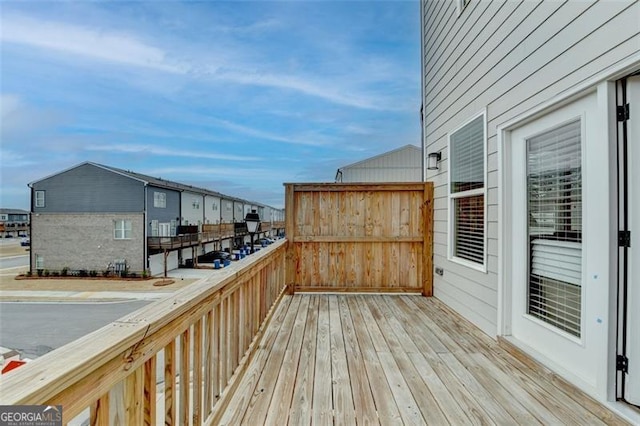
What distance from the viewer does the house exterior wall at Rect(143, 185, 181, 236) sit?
1798cm

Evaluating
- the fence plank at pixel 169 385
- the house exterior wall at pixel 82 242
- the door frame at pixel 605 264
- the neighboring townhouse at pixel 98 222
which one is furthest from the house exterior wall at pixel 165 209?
the door frame at pixel 605 264

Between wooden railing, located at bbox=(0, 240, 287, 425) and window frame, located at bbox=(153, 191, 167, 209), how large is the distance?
59.4 ft

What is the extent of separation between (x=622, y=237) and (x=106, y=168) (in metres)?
21.6

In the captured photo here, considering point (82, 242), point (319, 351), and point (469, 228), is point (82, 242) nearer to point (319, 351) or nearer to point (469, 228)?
point (319, 351)

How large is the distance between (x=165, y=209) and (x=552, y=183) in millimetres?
20242

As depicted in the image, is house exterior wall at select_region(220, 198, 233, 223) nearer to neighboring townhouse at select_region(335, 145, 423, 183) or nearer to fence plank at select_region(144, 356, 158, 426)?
neighboring townhouse at select_region(335, 145, 423, 183)

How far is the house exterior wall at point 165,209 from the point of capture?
59.0 ft

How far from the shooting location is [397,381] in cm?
229

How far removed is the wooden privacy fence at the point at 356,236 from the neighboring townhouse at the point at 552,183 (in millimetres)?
809

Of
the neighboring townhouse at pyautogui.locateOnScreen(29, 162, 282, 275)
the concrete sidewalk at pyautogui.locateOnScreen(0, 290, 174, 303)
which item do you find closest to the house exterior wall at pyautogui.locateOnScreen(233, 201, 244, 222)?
the neighboring townhouse at pyautogui.locateOnScreen(29, 162, 282, 275)

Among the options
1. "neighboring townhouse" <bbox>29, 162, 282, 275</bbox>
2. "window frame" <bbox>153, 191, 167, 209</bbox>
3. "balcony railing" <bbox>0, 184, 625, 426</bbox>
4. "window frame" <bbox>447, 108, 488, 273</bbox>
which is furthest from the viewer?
"window frame" <bbox>153, 191, 167, 209</bbox>

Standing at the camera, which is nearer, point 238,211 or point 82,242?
point 82,242

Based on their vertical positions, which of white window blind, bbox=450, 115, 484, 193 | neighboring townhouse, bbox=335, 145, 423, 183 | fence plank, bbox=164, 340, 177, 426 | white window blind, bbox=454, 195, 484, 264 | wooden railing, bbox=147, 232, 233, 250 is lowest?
wooden railing, bbox=147, 232, 233, 250

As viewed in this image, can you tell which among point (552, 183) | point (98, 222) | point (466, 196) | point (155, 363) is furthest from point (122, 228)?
point (552, 183)
